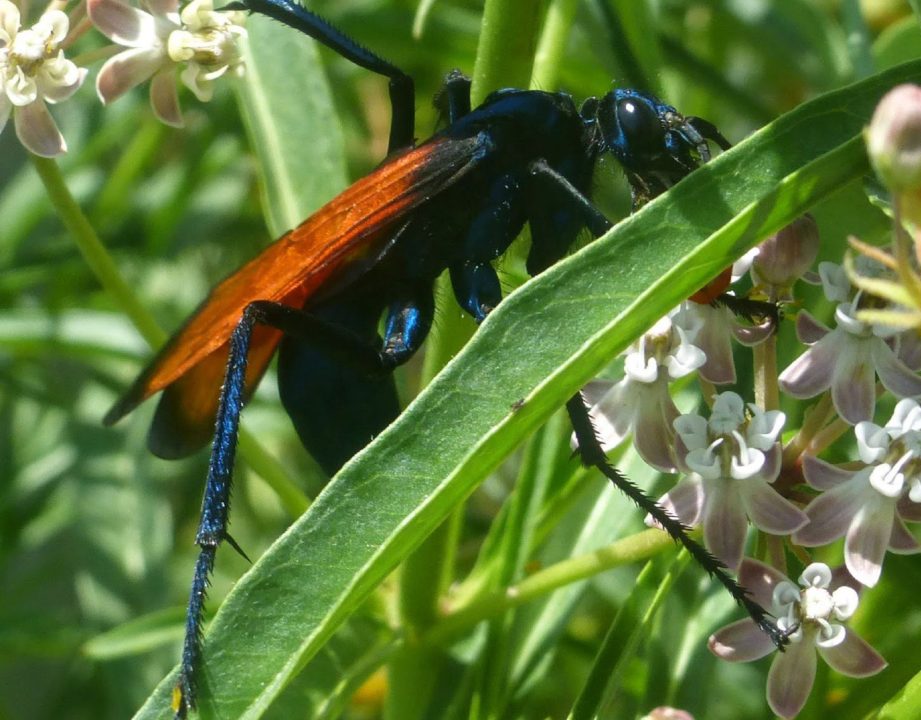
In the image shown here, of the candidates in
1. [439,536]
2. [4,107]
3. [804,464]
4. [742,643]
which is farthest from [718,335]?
[4,107]

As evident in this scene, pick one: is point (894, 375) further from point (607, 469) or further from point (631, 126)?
point (631, 126)

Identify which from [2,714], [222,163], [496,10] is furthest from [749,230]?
[222,163]

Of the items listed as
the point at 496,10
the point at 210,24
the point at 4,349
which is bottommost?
the point at 496,10

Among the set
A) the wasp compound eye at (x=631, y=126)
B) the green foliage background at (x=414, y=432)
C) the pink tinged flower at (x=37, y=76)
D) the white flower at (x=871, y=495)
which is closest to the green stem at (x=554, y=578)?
the green foliage background at (x=414, y=432)

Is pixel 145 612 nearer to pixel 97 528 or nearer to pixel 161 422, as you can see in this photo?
pixel 97 528

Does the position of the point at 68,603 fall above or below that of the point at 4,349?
below

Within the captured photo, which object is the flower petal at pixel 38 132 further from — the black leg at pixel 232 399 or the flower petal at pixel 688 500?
the flower petal at pixel 688 500
